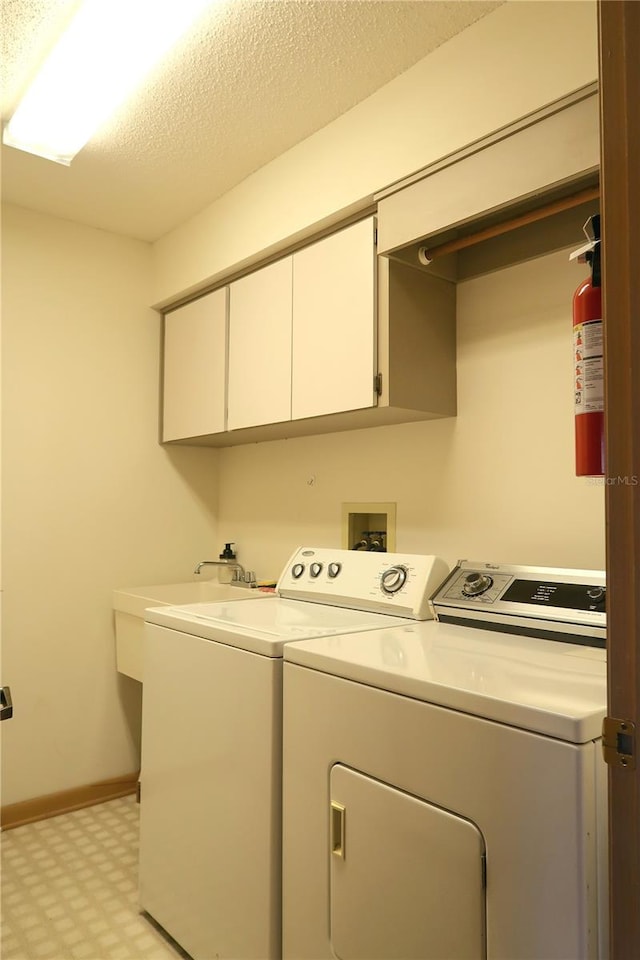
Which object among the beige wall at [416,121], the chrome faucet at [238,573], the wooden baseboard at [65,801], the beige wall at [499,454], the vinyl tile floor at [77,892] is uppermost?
the beige wall at [416,121]

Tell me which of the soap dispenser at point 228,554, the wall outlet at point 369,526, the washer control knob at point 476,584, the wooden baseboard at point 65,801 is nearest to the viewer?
the washer control knob at point 476,584

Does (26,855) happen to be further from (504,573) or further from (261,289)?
(261,289)

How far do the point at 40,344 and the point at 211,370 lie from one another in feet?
2.35

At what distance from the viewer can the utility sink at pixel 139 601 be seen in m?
2.53

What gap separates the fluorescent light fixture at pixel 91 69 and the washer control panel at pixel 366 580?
1.48 m

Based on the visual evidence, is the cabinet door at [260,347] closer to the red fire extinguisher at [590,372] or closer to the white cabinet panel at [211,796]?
the white cabinet panel at [211,796]

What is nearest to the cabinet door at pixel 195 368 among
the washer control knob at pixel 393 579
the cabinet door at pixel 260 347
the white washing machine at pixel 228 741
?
the cabinet door at pixel 260 347

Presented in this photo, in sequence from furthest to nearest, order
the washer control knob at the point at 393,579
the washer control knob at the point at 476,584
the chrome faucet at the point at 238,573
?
the chrome faucet at the point at 238,573 < the washer control knob at the point at 393,579 < the washer control knob at the point at 476,584

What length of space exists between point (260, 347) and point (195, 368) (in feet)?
1.60

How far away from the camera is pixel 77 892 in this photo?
6.84ft

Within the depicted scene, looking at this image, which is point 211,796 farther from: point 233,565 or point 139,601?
point 233,565

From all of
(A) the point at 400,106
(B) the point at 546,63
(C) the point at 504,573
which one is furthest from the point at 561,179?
(C) the point at 504,573

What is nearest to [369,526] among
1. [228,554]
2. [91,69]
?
[228,554]

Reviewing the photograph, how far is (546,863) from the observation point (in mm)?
914
